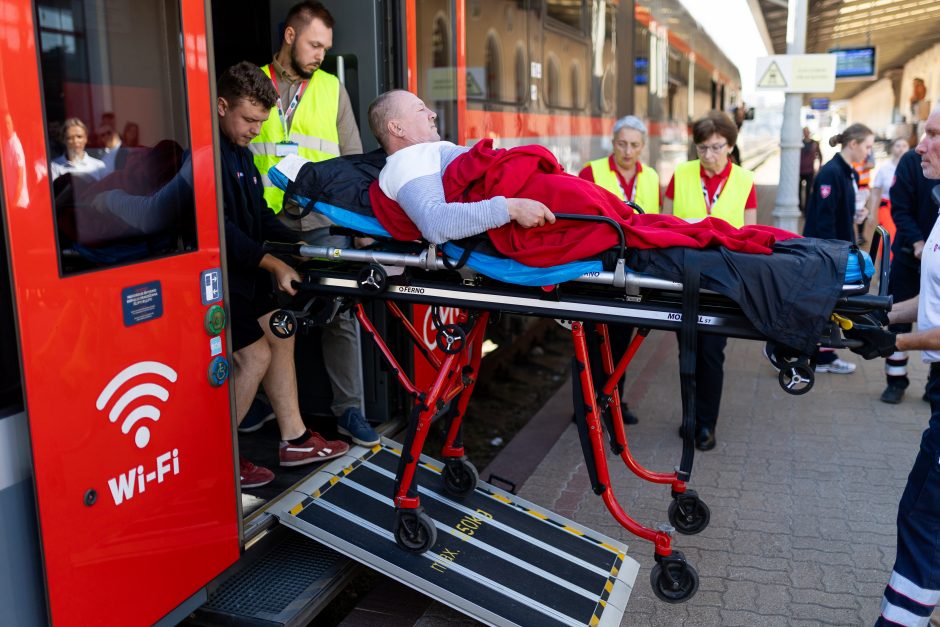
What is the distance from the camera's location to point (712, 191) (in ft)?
16.4

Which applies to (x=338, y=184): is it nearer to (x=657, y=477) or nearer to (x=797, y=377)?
(x=657, y=477)

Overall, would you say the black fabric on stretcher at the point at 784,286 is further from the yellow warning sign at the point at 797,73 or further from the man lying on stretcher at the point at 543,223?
the yellow warning sign at the point at 797,73

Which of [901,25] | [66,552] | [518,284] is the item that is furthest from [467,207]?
[901,25]

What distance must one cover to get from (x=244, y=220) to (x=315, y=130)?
24.5 inches

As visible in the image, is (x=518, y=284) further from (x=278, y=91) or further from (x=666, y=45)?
(x=666, y=45)

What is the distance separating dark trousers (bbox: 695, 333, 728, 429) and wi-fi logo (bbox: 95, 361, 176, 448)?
3274 mm

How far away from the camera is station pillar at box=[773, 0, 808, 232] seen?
895 centimetres

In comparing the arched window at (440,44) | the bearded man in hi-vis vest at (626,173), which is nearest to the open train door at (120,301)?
the arched window at (440,44)

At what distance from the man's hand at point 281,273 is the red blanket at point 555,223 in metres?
0.41

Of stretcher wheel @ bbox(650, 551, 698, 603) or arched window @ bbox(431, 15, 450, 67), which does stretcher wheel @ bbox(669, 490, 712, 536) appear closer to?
stretcher wheel @ bbox(650, 551, 698, 603)

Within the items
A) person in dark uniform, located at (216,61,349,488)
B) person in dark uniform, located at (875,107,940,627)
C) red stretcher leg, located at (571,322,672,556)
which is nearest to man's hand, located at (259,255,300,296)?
person in dark uniform, located at (216,61,349,488)

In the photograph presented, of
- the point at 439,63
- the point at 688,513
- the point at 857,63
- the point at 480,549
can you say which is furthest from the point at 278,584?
the point at 857,63

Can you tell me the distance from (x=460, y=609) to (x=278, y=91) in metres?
2.34

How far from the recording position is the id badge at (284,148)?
401 centimetres
